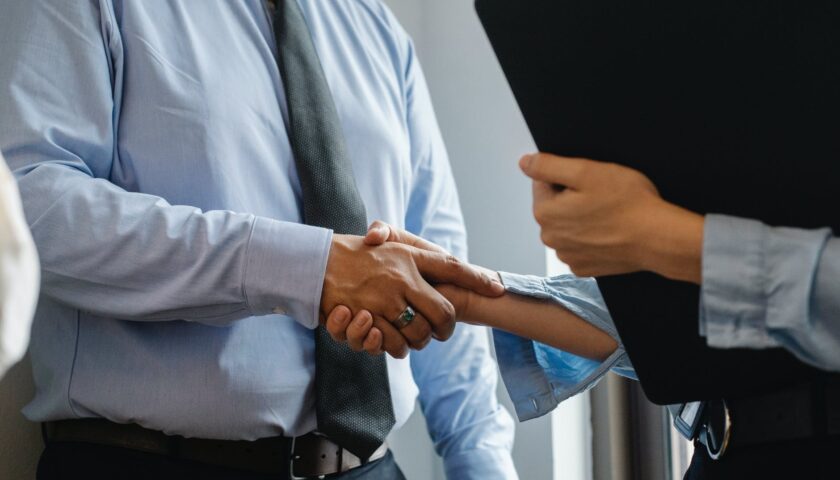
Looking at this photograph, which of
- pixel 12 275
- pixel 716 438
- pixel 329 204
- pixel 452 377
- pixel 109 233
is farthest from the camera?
pixel 452 377

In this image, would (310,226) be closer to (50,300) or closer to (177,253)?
(177,253)

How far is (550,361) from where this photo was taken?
3.61 ft

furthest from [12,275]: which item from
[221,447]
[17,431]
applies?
[17,431]

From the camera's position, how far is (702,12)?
26.8 inches

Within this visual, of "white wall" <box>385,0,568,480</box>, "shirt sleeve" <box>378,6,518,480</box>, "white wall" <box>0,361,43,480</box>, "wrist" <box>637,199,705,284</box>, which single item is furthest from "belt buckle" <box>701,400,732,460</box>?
"white wall" <box>0,361,43,480</box>

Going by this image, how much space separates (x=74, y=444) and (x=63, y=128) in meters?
0.41

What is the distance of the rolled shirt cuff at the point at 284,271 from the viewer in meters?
1.02

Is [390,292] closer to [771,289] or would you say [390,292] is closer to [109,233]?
[109,233]

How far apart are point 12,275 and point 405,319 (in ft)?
2.59

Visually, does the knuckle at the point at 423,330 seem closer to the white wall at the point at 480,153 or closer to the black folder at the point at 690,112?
the black folder at the point at 690,112

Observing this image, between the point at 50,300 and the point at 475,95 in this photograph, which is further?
the point at 475,95

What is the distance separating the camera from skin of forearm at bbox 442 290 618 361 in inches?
41.3

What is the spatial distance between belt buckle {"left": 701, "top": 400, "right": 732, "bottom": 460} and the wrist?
15 cm

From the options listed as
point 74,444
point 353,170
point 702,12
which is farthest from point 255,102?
point 702,12
